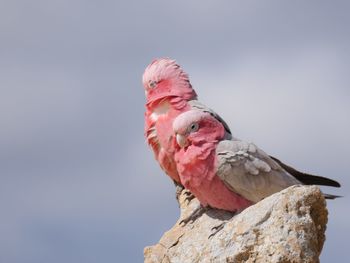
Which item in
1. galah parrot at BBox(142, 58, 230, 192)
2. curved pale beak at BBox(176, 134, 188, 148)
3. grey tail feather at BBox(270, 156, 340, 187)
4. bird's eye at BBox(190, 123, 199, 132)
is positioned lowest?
grey tail feather at BBox(270, 156, 340, 187)

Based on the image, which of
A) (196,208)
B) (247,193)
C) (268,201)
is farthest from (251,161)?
(268,201)

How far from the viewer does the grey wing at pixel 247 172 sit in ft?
27.8

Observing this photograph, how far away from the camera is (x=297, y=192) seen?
6.38 m

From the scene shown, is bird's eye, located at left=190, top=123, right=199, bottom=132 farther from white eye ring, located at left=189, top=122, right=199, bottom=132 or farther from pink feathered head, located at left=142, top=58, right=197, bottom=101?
pink feathered head, located at left=142, top=58, right=197, bottom=101

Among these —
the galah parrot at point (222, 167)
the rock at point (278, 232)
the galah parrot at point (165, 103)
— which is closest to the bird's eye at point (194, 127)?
the galah parrot at point (222, 167)

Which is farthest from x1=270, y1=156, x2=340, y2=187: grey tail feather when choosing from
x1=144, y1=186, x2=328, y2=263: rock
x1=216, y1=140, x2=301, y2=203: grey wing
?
x1=144, y1=186, x2=328, y2=263: rock

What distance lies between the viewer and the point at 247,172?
27.9ft

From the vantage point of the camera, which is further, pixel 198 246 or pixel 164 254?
pixel 164 254

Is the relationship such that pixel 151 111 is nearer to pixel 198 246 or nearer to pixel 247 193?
pixel 247 193

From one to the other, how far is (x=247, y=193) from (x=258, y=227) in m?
2.18

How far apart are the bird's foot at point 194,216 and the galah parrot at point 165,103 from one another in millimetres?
633

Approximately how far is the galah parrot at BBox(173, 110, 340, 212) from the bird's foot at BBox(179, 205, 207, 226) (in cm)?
20

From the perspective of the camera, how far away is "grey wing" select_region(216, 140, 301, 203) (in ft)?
27.8

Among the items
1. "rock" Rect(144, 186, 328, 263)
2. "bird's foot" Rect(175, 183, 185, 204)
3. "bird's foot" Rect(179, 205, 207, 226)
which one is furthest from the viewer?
"bird's foot" Rect(175, 183, 185, 204)
